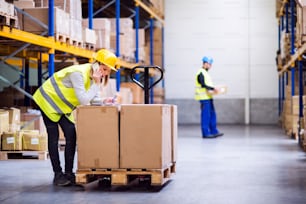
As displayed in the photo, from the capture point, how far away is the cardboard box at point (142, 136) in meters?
6.63

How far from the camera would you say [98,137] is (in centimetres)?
672

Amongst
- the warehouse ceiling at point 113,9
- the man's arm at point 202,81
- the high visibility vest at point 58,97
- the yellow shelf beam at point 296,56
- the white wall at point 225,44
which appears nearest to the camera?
the high visibility vest at point 58,97

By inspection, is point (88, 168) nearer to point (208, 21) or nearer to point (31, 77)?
point (31, 77)

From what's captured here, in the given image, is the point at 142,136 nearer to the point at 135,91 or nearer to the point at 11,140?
the point at 11,140

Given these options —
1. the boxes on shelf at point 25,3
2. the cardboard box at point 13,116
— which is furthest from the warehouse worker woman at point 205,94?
the cardboard box at point 13,116

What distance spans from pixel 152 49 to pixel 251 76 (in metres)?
3.55

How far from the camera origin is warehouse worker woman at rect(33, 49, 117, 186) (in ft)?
22.2

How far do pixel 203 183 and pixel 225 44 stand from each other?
1518 centimetres

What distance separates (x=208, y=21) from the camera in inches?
868

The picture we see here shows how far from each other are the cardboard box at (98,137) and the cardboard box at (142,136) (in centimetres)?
8

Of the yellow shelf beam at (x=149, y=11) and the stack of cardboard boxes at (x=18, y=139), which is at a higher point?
the yellow shelf beam at (x=149, y=11)

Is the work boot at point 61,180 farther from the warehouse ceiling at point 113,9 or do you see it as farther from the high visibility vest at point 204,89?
the warehouse ceiling at point 113,9

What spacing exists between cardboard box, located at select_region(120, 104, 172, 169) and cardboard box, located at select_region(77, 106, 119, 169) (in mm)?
83

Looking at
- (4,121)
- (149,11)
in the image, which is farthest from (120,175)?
(149,11)
